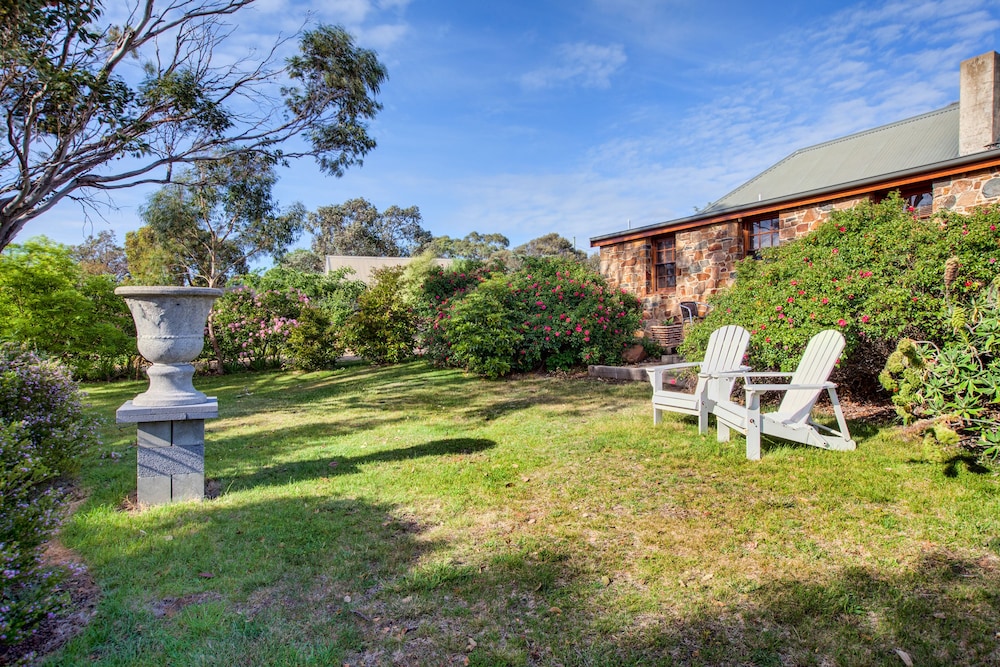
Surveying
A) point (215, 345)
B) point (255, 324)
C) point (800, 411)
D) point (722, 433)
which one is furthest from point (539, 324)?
point (215, 345)

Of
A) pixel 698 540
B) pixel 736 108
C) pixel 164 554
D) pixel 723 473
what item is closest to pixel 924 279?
pixel 723 473

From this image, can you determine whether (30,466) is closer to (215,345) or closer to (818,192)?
(215,345)

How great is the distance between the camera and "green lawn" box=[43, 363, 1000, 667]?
1.93 meters

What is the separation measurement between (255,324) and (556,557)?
11.2m

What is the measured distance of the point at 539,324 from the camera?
9125 mm

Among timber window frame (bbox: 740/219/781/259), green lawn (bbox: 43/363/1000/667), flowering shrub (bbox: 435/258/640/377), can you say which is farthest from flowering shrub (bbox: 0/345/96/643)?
timber window frame (bbox: 740/219/781/259)

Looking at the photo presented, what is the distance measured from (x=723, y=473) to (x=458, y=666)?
251 centimetres

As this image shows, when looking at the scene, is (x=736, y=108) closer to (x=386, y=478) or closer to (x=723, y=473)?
(x=723, y=473)

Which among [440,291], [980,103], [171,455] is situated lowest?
[171,455]

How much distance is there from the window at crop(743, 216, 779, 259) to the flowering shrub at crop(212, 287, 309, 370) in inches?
386

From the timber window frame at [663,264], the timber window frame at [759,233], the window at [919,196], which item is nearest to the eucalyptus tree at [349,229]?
the timber window frame at [663,264]

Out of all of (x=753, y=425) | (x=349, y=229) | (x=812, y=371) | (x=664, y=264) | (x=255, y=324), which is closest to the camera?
A: (x=753, y=425)

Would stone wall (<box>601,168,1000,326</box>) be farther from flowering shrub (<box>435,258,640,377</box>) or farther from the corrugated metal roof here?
flowering shrub (<box>435,258,640,377</box>)

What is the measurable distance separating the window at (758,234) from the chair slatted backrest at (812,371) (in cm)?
708
